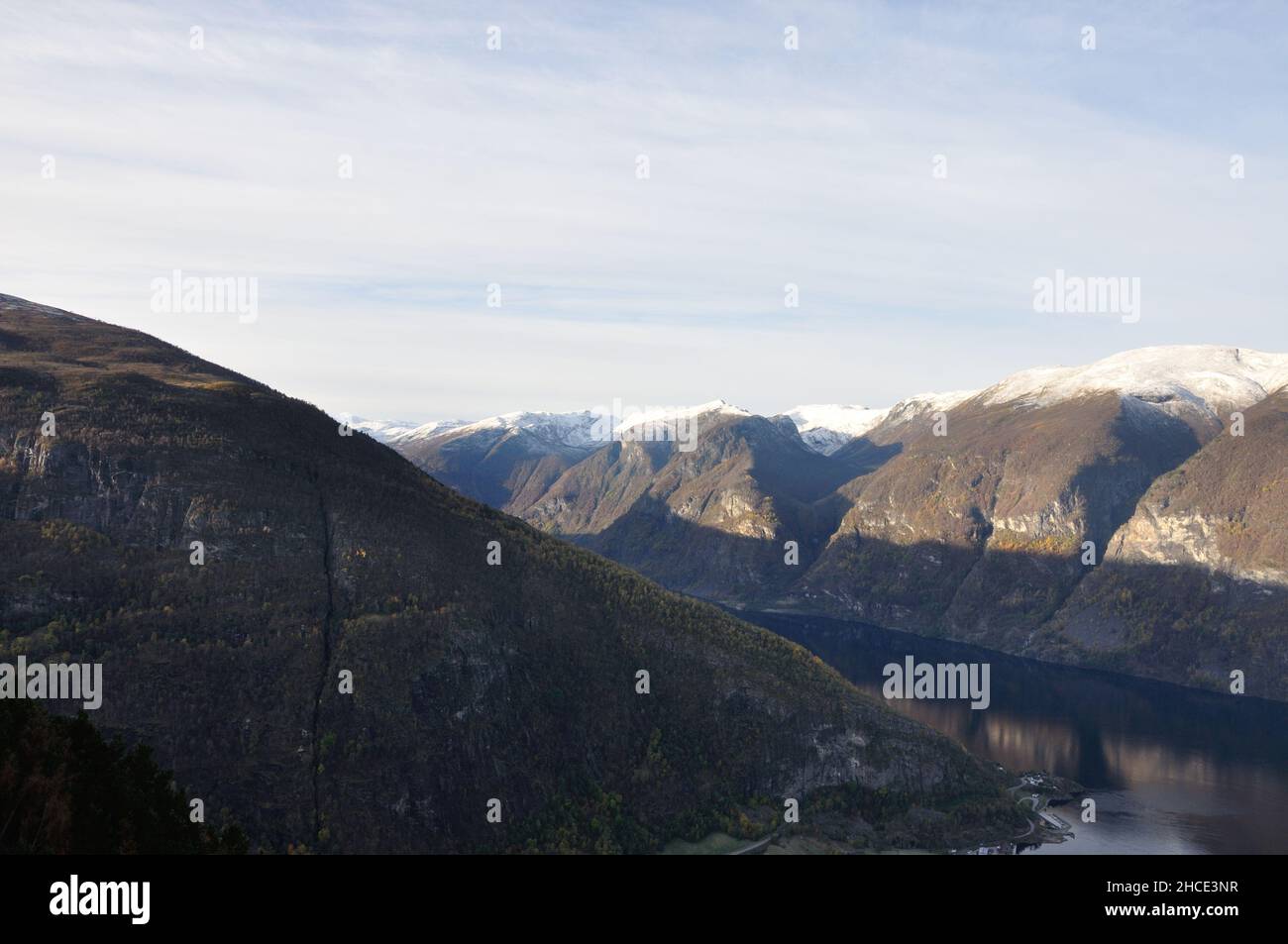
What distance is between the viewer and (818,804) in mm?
125562

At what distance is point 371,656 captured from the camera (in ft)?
392

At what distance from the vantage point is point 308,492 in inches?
5541

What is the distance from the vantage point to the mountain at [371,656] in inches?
4136

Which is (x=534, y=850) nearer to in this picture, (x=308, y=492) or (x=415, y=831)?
(x=415, y=831)

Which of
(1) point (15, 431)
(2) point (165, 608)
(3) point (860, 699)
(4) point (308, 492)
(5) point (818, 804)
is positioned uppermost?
(1) point (15, 431)

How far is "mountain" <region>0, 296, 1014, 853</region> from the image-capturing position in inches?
4136

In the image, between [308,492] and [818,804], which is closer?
[818,804]
